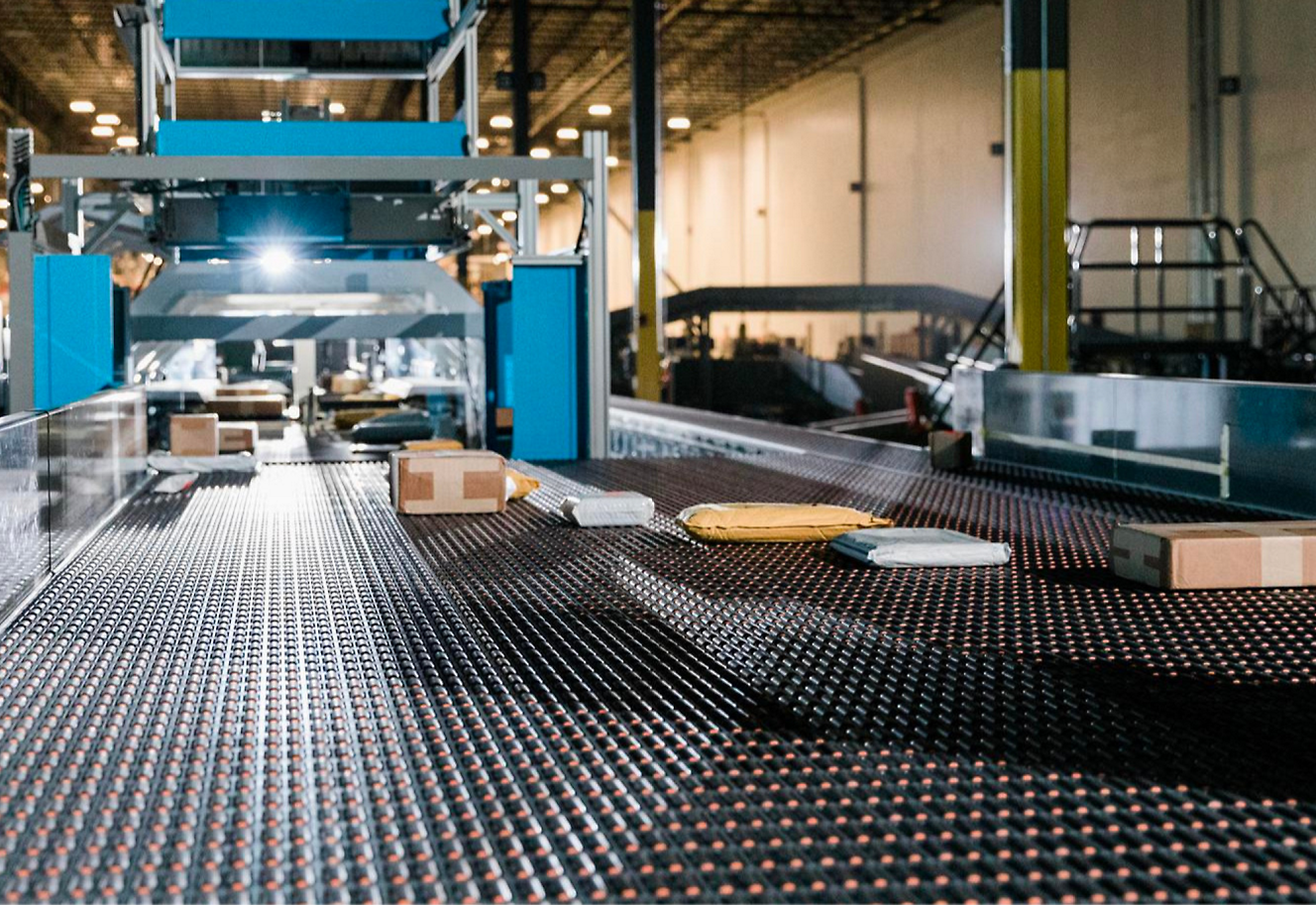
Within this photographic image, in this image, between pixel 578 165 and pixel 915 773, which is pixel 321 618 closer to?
pixel 915 773

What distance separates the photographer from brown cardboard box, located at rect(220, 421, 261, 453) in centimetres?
657

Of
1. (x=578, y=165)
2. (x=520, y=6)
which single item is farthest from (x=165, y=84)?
(x=520, y=6)

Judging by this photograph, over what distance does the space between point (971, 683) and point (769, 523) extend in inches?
65.4

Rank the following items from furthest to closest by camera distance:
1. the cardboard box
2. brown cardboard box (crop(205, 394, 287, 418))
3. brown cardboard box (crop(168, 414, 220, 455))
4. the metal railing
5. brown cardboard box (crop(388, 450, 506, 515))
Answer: the metal railing < brown cardboard box (crop(205, 394, 287, 418)) < brown cardboard box (crop(168, 414, 220, 455)) < brown cardboard box (crop(388, 450, 506, 515)) < the cardboard box

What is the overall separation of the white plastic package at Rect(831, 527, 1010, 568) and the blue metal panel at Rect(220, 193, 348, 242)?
471 centimetres

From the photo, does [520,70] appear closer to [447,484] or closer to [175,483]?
[175,483]

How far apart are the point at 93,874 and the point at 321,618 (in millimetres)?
1422

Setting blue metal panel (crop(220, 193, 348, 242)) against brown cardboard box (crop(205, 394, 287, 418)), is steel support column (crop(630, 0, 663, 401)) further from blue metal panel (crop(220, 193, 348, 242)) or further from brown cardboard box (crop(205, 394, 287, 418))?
blue metal panel (crop(220, 193, 348, 242))

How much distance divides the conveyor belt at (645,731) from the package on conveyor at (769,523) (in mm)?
159

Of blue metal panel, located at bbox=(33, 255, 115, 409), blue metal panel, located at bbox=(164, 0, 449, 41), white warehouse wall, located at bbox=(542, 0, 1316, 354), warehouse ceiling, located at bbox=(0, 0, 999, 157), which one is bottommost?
blue metal panel, located at bbox=(33, 255, 115, 409)

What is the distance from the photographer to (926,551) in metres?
3.52

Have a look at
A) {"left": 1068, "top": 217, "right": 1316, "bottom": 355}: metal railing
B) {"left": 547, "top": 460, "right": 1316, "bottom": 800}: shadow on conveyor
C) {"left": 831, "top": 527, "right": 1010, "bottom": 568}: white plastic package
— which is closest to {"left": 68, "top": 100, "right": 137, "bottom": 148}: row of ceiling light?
{"left": 1068, "top": 217, "right": 1316, "bottom": 355}: metal railing

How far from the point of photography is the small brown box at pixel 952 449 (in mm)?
6125

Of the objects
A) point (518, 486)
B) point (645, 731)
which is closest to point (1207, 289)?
point (518, 486)
